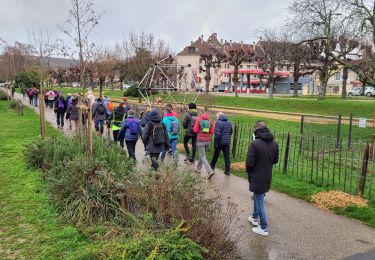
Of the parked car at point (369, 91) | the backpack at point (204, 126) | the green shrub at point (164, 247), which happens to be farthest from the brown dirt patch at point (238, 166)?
the parked car at point (369, 91)

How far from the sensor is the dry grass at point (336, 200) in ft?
23.4

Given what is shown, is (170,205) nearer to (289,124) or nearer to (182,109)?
(182,109)

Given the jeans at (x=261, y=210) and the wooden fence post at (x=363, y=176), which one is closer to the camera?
the jeans at (x=261, y=210)

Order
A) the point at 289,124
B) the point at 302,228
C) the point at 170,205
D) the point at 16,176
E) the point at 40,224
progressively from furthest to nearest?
1. the point at 289,124
2. the point at 16,176
3. the point at 302,228
4. the point at 40,224
5. the point at 170,205

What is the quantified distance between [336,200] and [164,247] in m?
4.60

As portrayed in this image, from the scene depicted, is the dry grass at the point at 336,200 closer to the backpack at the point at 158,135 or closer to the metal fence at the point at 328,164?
the metal fence at the point at 328,164

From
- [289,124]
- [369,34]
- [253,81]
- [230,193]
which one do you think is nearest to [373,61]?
[369,34]

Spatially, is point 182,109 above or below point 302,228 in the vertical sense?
above

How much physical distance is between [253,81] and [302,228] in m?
70.0

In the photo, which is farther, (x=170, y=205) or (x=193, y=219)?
(x=170, y=205)

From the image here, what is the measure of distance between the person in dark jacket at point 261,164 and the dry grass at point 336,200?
2.05 m

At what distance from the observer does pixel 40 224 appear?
575cm

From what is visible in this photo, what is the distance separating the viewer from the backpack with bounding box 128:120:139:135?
9266mm

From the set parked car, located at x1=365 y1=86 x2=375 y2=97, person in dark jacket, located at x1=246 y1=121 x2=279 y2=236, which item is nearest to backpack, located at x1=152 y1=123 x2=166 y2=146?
person in dark jacket, located at x1=246 y1=121 x2=279 y2=236
